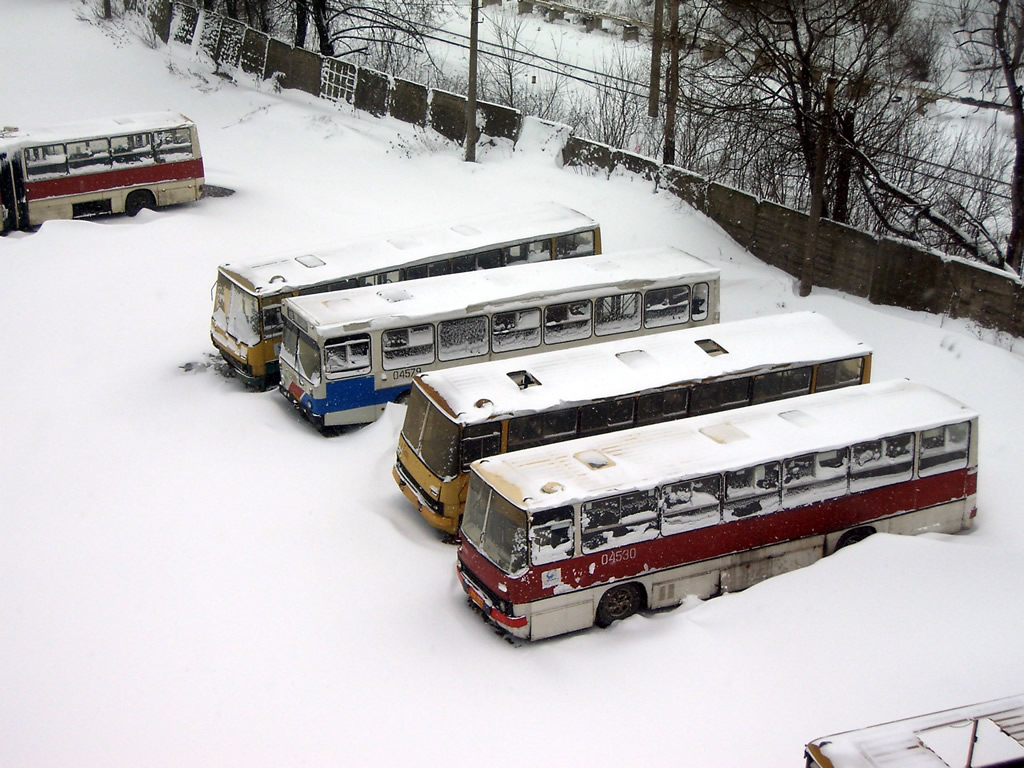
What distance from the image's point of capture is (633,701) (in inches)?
451

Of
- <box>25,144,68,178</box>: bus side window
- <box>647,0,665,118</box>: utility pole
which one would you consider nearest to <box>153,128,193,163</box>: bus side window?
<box>25,144,68,178</box>: bus side window

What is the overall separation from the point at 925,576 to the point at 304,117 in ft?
83.3

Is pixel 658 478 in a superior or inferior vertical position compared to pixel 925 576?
superior

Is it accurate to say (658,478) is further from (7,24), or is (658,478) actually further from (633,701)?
(7,24)

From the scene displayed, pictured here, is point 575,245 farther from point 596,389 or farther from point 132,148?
point 132,148

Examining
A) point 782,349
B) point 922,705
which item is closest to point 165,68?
point 782,349

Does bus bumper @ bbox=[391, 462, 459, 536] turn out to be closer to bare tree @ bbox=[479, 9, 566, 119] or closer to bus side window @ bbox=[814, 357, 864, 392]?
bus side window @ bbox=[814, 357, 864, 392]

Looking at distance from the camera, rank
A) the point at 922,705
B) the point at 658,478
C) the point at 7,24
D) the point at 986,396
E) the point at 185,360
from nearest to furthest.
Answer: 1. the point at 922,705
2. the point at 658,478
3. the point at 986,396
4. the point at 185,360
5. the point at 7,24

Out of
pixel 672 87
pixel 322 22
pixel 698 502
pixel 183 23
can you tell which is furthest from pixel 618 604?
pixel 183 23

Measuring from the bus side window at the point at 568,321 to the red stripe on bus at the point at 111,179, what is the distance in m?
13.4

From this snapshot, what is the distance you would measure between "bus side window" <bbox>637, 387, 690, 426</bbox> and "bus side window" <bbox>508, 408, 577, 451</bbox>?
1.07 metres

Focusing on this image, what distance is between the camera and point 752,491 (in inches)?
524

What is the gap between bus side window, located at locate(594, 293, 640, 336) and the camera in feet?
61.0

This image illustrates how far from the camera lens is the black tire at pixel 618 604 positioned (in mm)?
12992
